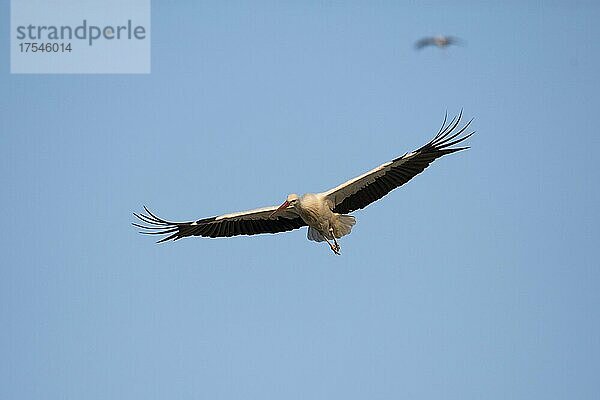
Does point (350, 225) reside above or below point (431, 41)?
below

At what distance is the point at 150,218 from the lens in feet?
65.1

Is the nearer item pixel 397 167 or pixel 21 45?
pixel 397 167

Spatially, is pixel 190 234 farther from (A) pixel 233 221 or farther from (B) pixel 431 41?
(B) pixel 431 41

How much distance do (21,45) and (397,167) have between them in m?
6.01

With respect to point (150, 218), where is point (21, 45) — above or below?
above

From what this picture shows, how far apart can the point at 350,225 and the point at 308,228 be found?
55 centimetres

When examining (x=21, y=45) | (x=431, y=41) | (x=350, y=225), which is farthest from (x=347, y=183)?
(x=21, y=45)

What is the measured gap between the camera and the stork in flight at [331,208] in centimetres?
1889

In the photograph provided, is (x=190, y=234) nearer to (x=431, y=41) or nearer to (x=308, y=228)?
(x=308, y=228)

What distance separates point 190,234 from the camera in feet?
65.7

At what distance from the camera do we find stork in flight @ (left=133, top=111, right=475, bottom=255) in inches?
744

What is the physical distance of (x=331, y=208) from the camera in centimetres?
1936

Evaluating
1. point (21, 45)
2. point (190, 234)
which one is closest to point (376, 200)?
point (190, 234)

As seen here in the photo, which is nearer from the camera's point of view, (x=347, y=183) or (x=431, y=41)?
(x=347, y=183)
